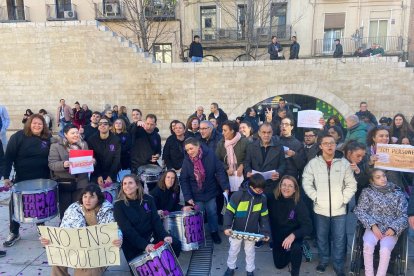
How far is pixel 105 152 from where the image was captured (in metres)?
5.53

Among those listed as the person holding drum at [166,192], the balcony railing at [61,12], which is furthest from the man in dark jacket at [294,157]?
the balcony railing at [61,12]

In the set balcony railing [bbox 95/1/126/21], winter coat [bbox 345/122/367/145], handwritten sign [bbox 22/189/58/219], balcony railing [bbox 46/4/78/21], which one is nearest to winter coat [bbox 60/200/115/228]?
handwritten sign [bbox 22/189/58/219]

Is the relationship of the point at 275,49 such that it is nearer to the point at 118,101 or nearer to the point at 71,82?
the point at 118,101

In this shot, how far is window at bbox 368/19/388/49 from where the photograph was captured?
2369cm

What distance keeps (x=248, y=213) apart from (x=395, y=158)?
2.23 m

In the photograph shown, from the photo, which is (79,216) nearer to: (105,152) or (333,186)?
(105,152)

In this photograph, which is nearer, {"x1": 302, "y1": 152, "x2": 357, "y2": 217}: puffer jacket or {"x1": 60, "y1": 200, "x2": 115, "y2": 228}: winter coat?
{"x1": 60, "y1": 200, "x2": 115, "y2": 228}: winter coat

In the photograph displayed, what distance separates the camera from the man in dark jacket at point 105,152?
552cm

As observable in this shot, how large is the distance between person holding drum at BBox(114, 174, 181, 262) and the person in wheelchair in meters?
2.50

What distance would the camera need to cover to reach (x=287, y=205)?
442cm

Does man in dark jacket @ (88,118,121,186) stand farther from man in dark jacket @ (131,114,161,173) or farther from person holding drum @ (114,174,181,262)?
person holding drum @ (114,174,181,262)

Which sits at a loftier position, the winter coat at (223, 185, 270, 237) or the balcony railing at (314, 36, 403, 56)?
the balcony railing at (314, 36, 403, 56)

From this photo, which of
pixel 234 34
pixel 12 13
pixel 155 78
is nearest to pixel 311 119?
pixel 155 78

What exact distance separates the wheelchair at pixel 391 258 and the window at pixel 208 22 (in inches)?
862
